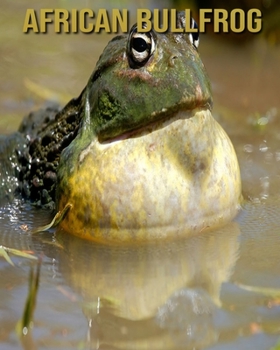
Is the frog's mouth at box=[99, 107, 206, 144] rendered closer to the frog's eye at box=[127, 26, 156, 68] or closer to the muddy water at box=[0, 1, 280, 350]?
the frog's eye at box=[127, 26, 156, 68]

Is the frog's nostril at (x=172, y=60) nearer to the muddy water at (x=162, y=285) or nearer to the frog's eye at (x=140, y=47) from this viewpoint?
the frog's eye at (x=140, y=47)

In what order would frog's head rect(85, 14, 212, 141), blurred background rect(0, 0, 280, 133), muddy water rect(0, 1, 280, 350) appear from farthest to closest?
blurred background rect(0, 0, 280, 133)
frog's head rect(85, 14, 212, 141)
muddy water rect(0, 1, 280, 350)

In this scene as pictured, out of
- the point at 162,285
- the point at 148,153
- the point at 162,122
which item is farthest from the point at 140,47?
the point at 162,285

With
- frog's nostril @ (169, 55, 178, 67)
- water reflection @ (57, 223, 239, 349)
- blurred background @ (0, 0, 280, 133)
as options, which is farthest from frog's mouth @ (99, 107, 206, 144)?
blurred background @ (0, 0, 280, 133)

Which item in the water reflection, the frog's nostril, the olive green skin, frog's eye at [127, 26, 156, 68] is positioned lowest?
the water reflection

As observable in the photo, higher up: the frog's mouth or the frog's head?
the frog's head

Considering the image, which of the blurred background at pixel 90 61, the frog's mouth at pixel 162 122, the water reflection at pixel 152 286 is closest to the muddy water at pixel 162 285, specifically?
the water reflection at pixel 152 286

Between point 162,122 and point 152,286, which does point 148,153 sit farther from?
point 152,286

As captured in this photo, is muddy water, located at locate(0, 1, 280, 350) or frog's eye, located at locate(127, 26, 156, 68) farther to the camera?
frog's eye, located at locate(127, 26, 156, 68)
